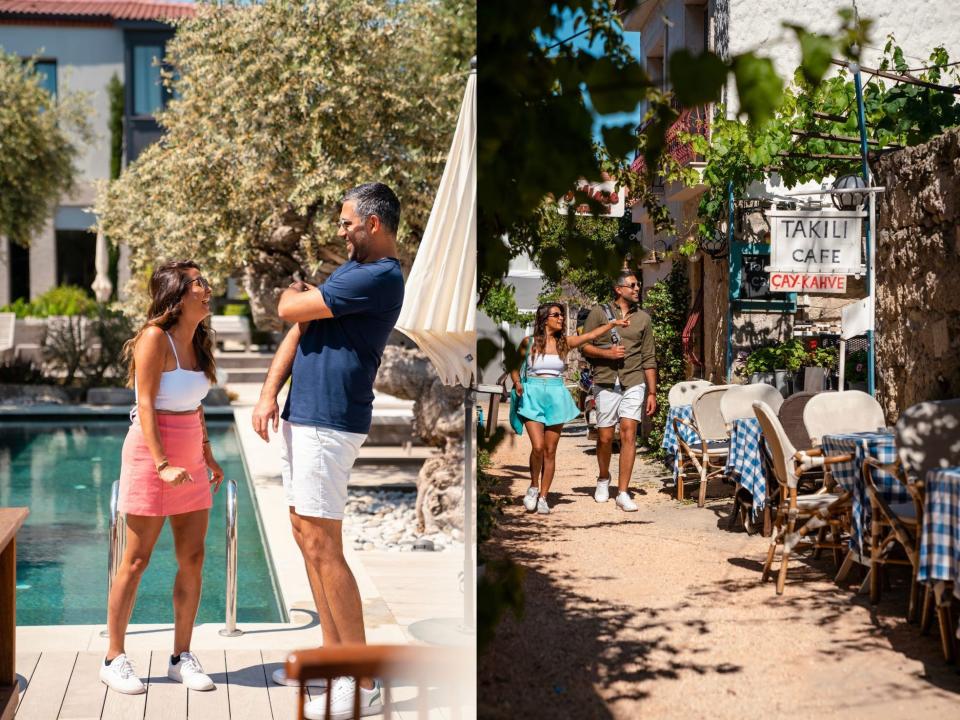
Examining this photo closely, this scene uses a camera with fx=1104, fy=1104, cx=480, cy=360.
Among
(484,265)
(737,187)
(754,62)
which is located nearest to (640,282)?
(737,187)

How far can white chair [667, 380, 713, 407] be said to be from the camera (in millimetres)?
3568

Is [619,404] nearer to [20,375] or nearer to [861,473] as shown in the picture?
[861,473]

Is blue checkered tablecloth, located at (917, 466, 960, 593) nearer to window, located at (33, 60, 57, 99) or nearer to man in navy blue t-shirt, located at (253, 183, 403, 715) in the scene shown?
man in navy blue t-shirt, located at (253, 183, 403, 715)

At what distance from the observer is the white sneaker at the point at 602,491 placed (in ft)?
11.6

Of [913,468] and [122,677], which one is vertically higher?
[913,468]

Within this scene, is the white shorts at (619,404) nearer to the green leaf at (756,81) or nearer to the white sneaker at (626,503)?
the white sneaker at (626,503)

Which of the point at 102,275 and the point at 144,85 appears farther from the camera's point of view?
the point at 144,85

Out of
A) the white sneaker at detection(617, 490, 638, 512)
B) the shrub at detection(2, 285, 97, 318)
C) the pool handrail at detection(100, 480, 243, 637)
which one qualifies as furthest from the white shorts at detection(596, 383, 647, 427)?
the shrub at detection(2, 285, 97, 318)

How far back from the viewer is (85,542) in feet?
25.9

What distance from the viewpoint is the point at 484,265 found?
246cm

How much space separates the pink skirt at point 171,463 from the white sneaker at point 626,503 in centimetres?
140

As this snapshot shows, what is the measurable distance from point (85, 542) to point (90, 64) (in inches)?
707

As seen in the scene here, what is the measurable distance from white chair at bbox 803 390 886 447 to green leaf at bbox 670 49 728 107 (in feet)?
8.59

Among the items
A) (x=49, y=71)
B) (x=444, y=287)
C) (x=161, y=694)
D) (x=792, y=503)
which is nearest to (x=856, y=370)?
(x=792, y=503)
